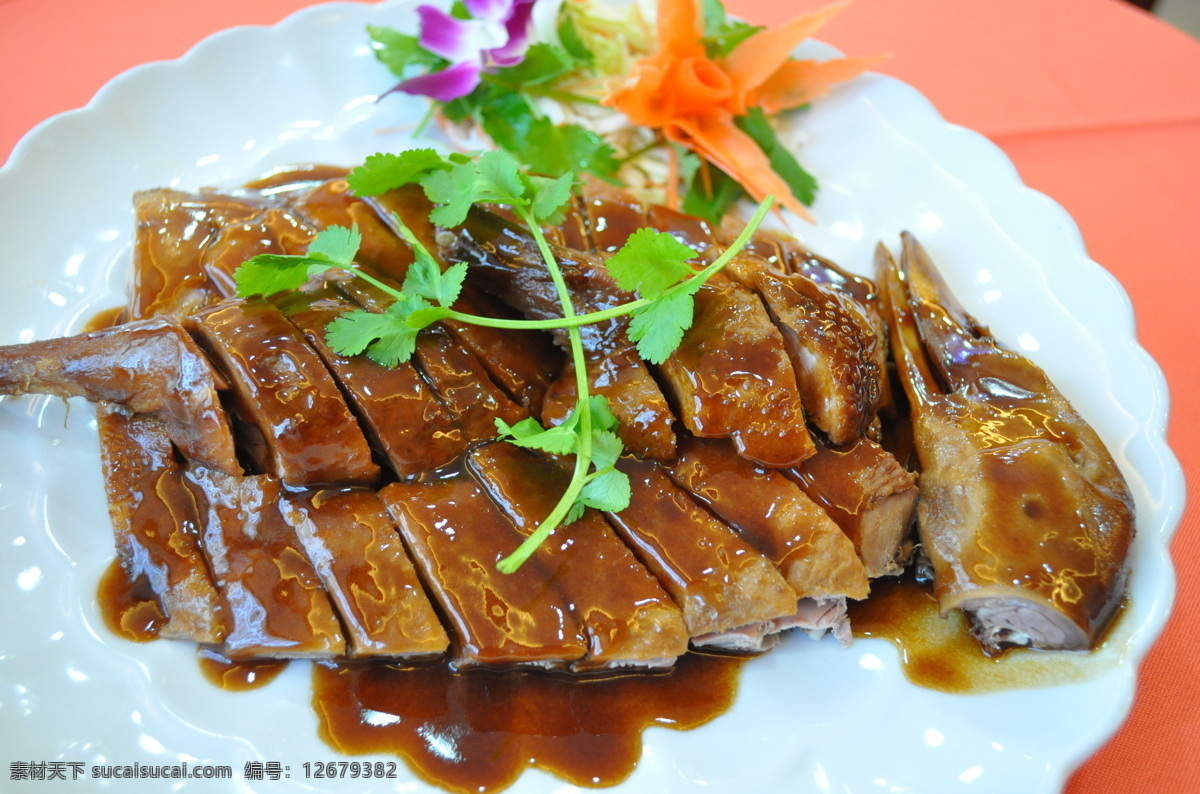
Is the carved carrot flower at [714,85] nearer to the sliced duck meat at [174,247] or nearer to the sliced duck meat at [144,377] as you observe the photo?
the sliced duck meat at [174,247]

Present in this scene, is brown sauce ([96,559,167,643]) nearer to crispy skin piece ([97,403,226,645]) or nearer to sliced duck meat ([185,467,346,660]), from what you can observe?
crispy skin piece ([97,403,226,645])

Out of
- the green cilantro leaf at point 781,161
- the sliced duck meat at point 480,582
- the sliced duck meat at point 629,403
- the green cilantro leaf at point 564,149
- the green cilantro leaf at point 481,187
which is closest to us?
the sliced duck meat at point 480,582


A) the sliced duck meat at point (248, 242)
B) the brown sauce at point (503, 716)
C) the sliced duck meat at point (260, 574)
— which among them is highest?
the sliced duck meat at point (248, 242)

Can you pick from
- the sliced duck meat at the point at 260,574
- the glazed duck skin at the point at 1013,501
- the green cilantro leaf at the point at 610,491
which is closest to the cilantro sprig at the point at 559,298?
the green cilantro leaf at the point at 610,491

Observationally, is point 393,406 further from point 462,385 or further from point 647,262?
point 647,262

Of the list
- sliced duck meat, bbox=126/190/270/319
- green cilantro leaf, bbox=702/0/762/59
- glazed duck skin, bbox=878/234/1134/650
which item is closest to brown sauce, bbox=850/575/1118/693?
glazed duck skin, bbox=878/234/1134/650
